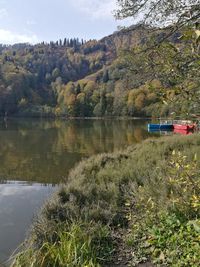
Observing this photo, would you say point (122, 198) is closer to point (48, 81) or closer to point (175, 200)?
point (175, 200)

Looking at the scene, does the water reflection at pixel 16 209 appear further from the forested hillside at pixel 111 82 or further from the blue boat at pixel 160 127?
the blue boat at pixel 160 127

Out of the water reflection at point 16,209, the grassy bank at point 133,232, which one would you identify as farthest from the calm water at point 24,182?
the grassy bank at point 133,232

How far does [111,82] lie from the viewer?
115 meters

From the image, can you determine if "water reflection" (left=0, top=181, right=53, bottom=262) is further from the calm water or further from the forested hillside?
the forested hillside

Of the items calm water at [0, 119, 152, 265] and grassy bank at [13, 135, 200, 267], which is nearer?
grassy bank at [13, 135, 200, 267]

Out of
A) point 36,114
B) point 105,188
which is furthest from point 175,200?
point 36,114

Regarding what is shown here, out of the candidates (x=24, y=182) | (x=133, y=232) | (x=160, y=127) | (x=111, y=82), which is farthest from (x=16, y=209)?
(x=111, y=82)

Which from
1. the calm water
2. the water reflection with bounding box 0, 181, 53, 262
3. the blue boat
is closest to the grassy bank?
the water reflection with bounding box 0, 181, 53, 262

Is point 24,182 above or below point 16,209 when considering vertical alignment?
below

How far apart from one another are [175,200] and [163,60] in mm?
2383

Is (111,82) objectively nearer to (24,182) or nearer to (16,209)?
(24,182)

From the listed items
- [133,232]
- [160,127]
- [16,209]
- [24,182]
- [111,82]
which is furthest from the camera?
[111,82]

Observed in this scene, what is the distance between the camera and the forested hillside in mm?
3496

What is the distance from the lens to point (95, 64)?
195125 millimetres
